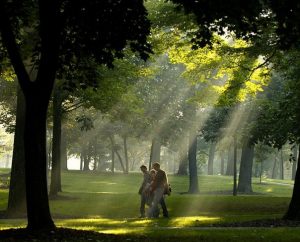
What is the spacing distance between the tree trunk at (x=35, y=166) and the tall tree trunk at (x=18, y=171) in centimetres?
823

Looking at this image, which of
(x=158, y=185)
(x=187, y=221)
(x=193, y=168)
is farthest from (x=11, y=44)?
(x=193, y=168)

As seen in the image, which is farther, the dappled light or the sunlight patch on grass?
the sunlight patch on grass

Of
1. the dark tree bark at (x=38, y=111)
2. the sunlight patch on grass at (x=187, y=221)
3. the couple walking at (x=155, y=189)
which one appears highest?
the dark tree bark at (x=38, y=111)

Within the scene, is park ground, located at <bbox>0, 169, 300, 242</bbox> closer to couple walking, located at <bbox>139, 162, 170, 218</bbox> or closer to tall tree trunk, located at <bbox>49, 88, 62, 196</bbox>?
couple walking, located at <bbox>139, 162, 170, 218</bbox>

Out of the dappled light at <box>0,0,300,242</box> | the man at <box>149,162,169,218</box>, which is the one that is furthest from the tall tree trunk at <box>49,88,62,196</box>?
the man at <box>149,162,169,218</box>

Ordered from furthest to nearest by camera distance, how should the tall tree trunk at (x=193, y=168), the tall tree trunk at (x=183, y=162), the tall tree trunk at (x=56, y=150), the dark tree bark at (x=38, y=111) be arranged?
the tall tree trunk at (x=183, y=162) < the tall tree trunk at (x=193, y=168) < the tall tree trunk at (x=56, y=150) < the dark tree bark at (x=38, y=111)

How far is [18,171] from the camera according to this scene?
64.0ft

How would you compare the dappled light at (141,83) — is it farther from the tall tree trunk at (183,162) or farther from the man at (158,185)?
the tall tree trunk at (183,162)

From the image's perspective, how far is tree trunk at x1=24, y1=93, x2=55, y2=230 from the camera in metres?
11.4

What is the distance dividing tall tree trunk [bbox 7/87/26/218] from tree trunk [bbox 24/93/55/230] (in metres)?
8.23

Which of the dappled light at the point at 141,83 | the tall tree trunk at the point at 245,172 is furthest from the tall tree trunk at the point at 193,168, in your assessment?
the tall tree trunk at the point at 245,172

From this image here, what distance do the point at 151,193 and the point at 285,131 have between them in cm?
784

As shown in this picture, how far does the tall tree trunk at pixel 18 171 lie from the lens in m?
19.5

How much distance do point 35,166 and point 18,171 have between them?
854cm
